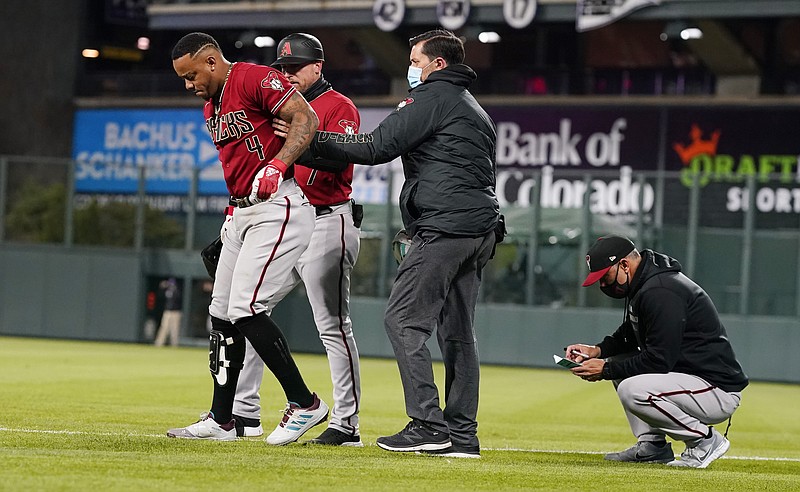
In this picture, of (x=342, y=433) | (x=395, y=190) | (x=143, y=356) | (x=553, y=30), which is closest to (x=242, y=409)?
(x=342, y=433)

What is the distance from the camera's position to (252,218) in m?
6.96

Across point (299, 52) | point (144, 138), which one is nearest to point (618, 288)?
point (299, 52)

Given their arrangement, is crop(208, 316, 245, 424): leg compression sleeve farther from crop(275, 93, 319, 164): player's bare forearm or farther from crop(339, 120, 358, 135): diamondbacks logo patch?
crop(339, 120, 358, 135): diamondbacks logo patch

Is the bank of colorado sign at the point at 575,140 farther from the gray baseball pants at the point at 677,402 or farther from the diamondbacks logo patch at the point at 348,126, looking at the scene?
the gray baseball pants at the point at 677,402

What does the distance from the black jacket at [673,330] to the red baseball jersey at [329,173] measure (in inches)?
71.8

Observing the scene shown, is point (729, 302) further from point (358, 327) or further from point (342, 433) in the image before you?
point (342, 433)

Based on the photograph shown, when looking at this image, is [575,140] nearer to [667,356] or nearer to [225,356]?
[667,356]

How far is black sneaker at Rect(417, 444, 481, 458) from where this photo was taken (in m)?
6.94

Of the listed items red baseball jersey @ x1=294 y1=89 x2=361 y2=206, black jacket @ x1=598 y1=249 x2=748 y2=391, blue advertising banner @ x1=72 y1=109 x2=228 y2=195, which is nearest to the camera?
black jacket @ x1=598 y1=249 x2=748 y2=391

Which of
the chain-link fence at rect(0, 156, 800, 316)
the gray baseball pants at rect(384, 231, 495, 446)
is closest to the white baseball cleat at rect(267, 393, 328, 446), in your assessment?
the gray baseball pants at rect(384, 231, 495, 446)

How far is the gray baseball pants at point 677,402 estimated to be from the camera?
705 centimetres

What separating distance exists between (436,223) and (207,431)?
1.71 m

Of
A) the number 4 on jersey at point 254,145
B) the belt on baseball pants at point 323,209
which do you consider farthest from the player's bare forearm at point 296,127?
the belt on baseball pants at point 323,209

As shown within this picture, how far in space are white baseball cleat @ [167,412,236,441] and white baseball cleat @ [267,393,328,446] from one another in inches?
11.5
